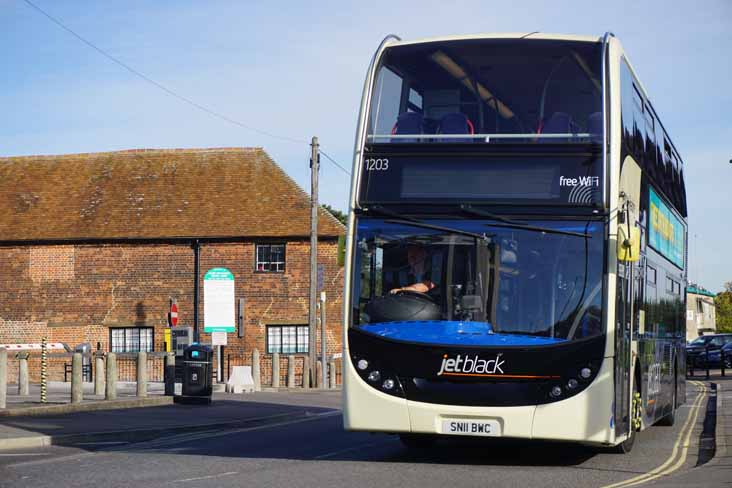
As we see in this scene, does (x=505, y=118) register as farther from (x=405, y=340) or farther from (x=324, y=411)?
(x=324, y=411)

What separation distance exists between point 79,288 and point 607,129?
120ft

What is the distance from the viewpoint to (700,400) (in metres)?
28.3

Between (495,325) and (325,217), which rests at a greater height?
(325,217)

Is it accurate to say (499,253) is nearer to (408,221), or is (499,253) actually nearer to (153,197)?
(408,221)

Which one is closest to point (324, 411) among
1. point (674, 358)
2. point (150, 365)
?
point (674, 358)

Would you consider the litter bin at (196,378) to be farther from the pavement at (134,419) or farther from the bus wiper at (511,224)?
the bus wiper at (511,224)

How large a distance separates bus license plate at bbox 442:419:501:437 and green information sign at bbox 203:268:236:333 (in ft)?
85.8

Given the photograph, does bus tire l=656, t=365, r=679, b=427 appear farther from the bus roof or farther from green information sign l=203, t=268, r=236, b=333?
green information sign l=203, t=268, r=236, b=333

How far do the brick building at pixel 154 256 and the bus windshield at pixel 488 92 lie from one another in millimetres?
31076

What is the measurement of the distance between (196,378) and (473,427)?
42.7ft

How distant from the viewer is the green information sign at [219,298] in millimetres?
37938

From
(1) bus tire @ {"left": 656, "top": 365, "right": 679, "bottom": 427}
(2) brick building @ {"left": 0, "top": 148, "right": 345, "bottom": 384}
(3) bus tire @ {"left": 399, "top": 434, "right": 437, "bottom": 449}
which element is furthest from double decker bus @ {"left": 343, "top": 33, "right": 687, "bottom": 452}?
(2) brick building @ {"left": 0, "top": 148, "right": 345, "bottom": 384}

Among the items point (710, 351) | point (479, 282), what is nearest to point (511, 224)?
point (479, 282)

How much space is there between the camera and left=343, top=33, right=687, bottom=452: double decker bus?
11688mm
